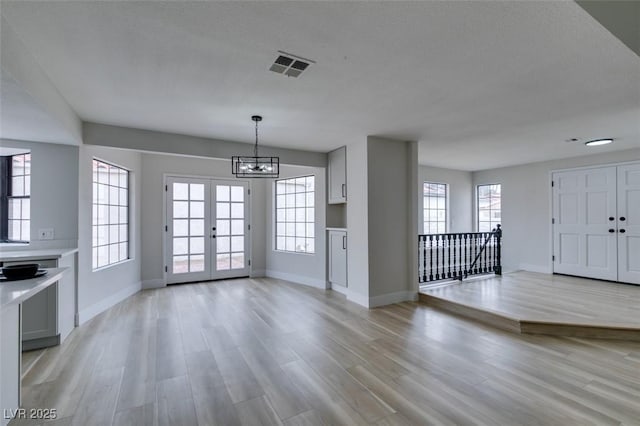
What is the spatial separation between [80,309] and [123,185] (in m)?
2.18

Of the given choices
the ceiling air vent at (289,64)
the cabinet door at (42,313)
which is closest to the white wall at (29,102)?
the cabinet door at (42,313)

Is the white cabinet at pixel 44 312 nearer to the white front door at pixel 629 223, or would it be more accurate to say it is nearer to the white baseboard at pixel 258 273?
the white baseboard at pixel 258 273

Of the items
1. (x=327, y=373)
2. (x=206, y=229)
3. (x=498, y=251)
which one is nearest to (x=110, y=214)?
(x=206, y=229)

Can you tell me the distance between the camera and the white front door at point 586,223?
5.45 metres

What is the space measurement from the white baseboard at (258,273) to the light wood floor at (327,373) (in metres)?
2.54

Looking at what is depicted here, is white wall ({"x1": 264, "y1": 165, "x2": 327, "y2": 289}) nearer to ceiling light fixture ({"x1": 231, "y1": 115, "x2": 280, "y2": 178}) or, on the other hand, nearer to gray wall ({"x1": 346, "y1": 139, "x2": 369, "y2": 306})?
gray wall ({"x1": 346, "y1": 139, "x2": 369, "y2": 306})

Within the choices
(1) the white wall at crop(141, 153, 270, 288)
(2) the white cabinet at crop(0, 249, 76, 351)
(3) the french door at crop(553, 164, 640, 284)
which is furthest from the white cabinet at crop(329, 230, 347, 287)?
(3) the french door at crop(553, 164, 640, 284)

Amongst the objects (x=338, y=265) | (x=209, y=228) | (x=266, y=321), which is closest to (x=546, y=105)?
(x=338, y=265)

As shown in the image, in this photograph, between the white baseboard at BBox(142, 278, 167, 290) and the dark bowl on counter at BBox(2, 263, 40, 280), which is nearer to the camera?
the dark bowl on counter at BBox(2, 263, 40, 280)

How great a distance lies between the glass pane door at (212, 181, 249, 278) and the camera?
6.23 meters

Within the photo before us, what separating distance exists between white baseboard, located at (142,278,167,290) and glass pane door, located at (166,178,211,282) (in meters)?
0.14

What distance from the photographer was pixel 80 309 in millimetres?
3688

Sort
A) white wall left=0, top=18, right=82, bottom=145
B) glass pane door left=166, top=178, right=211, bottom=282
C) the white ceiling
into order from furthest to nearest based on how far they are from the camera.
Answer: glass pane door left=166, top=178, right=211, bottom=282
white wall left=0, top=18, right=82, bottom=145
the white ceiling

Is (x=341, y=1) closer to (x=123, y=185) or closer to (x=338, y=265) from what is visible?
(x=338, y=265)
